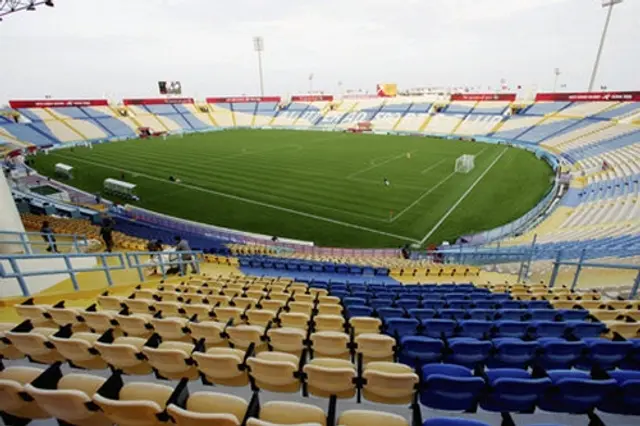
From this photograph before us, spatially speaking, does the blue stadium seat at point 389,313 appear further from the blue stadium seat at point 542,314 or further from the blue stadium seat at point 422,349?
the blue stadium seat at point 542,314

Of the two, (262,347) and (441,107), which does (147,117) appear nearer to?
(441,107)

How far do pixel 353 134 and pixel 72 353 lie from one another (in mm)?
63794

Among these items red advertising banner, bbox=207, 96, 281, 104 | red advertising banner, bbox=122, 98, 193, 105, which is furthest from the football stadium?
red advertising banner, bbox=207, 96, 281, 104

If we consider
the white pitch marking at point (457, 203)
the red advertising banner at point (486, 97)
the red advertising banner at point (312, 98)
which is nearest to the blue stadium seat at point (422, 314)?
the white pitch marking at point (457, 203)

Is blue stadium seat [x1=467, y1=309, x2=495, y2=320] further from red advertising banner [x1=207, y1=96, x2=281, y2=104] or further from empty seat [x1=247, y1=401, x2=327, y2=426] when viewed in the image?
red advertising banner [x1=207, y1=96, x2=281, y2=104]

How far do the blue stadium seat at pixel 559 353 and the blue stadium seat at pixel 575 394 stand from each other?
946 millimetres

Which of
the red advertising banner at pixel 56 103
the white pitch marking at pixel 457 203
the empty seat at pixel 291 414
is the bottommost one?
the white pitch marking at pixel 457 203

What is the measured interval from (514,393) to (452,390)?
25.8 inches

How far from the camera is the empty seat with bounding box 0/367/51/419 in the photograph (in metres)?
3.25

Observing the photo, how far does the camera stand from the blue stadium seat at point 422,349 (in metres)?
4.79

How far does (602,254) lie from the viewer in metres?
10.3

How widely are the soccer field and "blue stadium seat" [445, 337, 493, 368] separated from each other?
53.3 feet

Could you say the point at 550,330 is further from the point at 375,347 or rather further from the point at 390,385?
the point at 390,385

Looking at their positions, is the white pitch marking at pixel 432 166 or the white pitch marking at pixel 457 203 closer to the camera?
the white pitch marking at pixel 457 203
